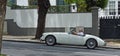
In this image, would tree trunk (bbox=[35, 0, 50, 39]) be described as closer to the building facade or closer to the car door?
the car door

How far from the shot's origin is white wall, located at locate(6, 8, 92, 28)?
115 ft

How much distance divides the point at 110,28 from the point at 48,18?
18.5ft

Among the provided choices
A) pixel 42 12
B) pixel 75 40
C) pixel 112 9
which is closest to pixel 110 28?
pixel 42 12

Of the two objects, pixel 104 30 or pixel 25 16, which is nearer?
pixel 104 30

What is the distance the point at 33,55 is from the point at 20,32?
16924 mm

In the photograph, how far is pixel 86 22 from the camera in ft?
114

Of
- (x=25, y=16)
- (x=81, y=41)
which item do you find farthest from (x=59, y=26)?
(x=81, y=41)

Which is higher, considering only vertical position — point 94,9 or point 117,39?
point 94,9

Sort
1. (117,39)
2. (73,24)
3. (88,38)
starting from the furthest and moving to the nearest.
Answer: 1. (73,24)
2. (117,39)
3. (88,38)

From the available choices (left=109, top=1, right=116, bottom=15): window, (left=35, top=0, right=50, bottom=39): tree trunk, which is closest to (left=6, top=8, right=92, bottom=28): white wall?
(left=35, top=0, right=50, bottom=39): tree trunk

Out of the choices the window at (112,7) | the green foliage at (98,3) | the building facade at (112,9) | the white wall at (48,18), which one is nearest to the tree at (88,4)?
the green foliage at (98,3)

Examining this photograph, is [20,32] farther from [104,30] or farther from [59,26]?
[104,30]

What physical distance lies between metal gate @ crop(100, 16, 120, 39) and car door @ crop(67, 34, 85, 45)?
8.97 metres

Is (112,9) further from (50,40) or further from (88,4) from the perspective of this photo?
(50,40)
